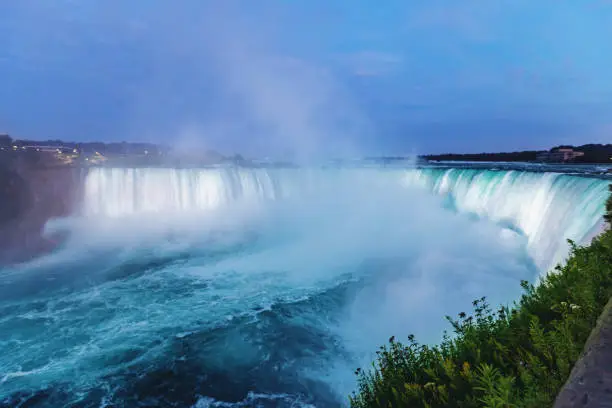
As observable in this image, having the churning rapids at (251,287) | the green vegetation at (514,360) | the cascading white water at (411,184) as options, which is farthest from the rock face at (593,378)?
the cascading white water at (411,184)

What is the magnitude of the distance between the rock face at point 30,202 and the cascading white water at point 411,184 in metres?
1.52

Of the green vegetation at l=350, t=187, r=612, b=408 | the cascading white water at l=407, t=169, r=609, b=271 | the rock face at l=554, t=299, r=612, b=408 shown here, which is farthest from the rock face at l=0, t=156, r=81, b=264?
the cascading white water at l=407, t=169, r=609, b=271

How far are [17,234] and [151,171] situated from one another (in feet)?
36.1

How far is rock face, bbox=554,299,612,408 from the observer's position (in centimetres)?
264

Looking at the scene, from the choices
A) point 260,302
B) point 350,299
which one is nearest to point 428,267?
point 350,299

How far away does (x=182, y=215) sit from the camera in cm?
3161

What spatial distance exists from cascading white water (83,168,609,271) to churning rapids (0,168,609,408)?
15 cm

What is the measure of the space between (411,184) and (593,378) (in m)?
35.8

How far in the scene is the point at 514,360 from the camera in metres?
3.97

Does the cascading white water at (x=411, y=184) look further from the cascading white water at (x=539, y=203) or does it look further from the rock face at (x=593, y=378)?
the rock face at (x=593, y=378)

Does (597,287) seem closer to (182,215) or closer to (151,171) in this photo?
(182,215)

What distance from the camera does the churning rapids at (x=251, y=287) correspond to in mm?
9086

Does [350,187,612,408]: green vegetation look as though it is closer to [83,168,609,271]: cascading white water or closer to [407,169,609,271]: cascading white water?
[407,169,609,271]: cascading white water

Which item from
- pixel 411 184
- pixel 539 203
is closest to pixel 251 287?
pixel 539 203
